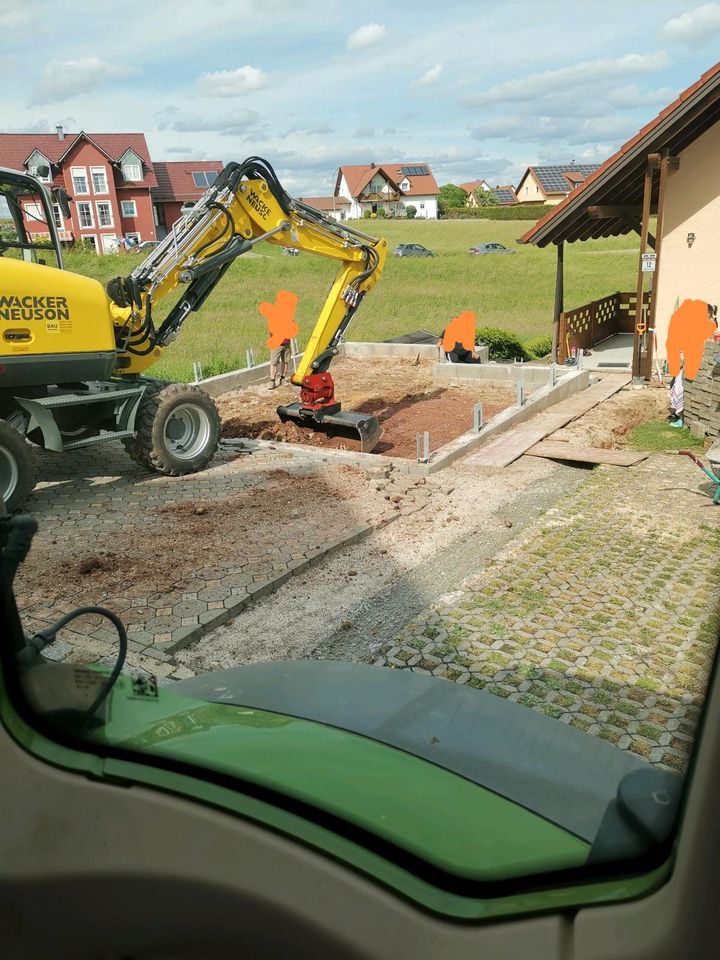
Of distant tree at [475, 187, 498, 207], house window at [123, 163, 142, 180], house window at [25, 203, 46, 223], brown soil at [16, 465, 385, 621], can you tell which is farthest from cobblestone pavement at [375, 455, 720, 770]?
distant tree at [475, 187, 498, 207]

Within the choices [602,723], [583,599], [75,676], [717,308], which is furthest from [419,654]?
[717,308]

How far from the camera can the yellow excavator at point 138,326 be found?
22.5ft

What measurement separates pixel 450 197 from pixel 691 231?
131 ft

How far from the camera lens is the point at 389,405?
12.4 metres

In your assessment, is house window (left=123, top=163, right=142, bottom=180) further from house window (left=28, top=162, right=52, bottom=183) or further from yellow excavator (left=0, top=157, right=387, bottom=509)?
house window (left=28, top=162, right=52, bottom=183)

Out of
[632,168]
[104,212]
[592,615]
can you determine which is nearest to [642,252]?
[632,168]

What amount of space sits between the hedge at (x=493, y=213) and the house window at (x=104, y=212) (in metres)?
27.6

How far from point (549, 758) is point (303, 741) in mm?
544

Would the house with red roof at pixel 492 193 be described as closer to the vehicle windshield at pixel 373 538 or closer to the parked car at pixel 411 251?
the parked car at pixel 411 251

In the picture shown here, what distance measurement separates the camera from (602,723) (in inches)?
102

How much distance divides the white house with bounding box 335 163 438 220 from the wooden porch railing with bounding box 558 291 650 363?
7.75m

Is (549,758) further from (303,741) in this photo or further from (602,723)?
(602,723)

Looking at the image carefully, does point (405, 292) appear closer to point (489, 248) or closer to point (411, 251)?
point (411, 251)

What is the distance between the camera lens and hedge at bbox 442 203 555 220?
45.8 meters
